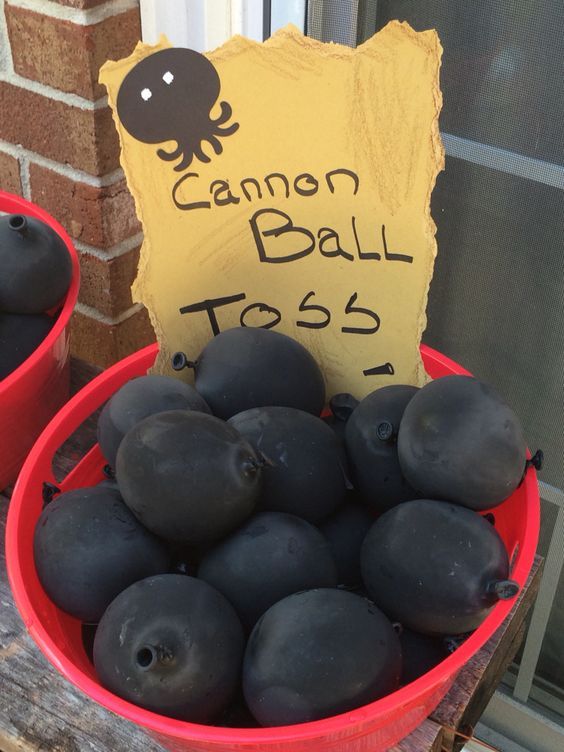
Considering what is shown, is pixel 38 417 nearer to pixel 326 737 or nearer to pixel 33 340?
pixel 33 340

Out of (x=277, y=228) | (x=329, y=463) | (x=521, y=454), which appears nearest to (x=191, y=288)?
(x=277, y=228)

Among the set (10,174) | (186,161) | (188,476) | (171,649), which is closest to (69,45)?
(10,174)

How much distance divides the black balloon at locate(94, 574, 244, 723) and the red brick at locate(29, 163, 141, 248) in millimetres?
583

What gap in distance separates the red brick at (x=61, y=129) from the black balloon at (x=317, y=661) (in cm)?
63

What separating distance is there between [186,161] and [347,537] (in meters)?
0.33

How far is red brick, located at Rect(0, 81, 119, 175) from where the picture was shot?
0.93m

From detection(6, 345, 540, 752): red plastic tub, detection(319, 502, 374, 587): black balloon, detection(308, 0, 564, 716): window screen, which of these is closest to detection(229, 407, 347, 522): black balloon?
detection(319, 502, 374, 587): black balloon

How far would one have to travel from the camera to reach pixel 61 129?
0.96 m

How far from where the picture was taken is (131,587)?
52 cm

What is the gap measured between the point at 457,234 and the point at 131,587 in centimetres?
62

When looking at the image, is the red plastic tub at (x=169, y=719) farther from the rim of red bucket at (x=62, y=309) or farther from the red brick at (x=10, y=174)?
the red brick at (x=10, y=174)

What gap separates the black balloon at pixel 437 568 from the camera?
20.9 inches

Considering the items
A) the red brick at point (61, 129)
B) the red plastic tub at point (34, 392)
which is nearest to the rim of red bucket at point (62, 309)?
the red plastic tub at point (34, 392)

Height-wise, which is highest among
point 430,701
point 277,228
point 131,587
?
point 277,228
